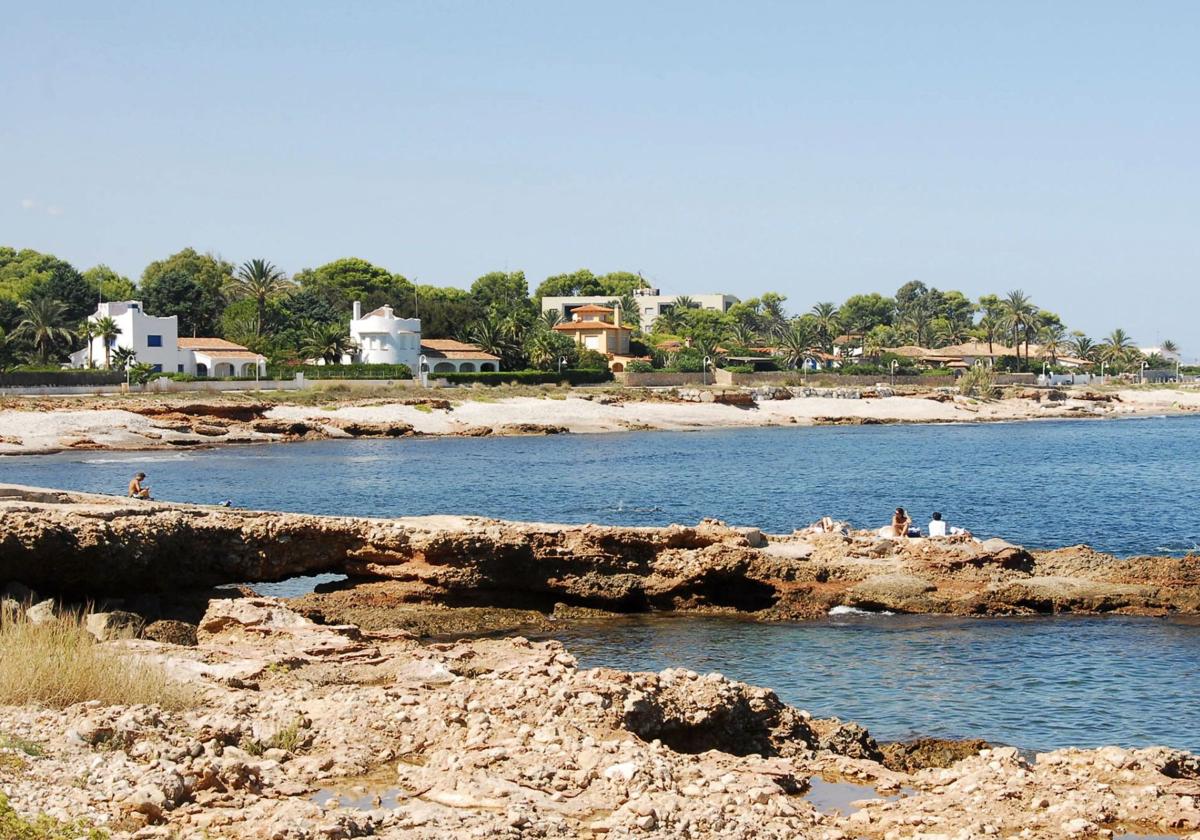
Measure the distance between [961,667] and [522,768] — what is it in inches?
363

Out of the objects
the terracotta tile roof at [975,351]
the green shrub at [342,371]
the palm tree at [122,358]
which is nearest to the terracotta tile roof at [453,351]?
the green shrub at [342,371]

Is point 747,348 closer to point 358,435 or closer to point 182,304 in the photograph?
point 182,304

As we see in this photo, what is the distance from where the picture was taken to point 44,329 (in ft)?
315

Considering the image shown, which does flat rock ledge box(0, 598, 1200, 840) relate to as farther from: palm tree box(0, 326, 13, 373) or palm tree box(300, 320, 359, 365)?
palm tree box(300, 320, 359, 365)

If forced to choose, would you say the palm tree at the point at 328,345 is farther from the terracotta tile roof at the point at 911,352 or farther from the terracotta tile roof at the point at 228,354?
the terracotta tile roof at the point at 911,352

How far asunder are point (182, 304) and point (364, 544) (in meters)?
101

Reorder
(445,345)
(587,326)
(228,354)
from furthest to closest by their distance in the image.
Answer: (587,326), (445,345), (228,354)

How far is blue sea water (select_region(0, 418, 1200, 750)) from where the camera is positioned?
53.6 feet

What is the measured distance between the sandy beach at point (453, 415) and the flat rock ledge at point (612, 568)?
1778 inches

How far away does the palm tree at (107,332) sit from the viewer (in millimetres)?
92312

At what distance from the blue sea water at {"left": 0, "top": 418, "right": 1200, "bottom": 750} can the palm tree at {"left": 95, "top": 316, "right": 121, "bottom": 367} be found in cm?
2979

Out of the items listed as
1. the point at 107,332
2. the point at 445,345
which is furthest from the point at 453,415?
the point at 445,345

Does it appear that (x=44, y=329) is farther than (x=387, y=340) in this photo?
No

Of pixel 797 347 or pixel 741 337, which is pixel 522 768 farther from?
pixel 741 337
